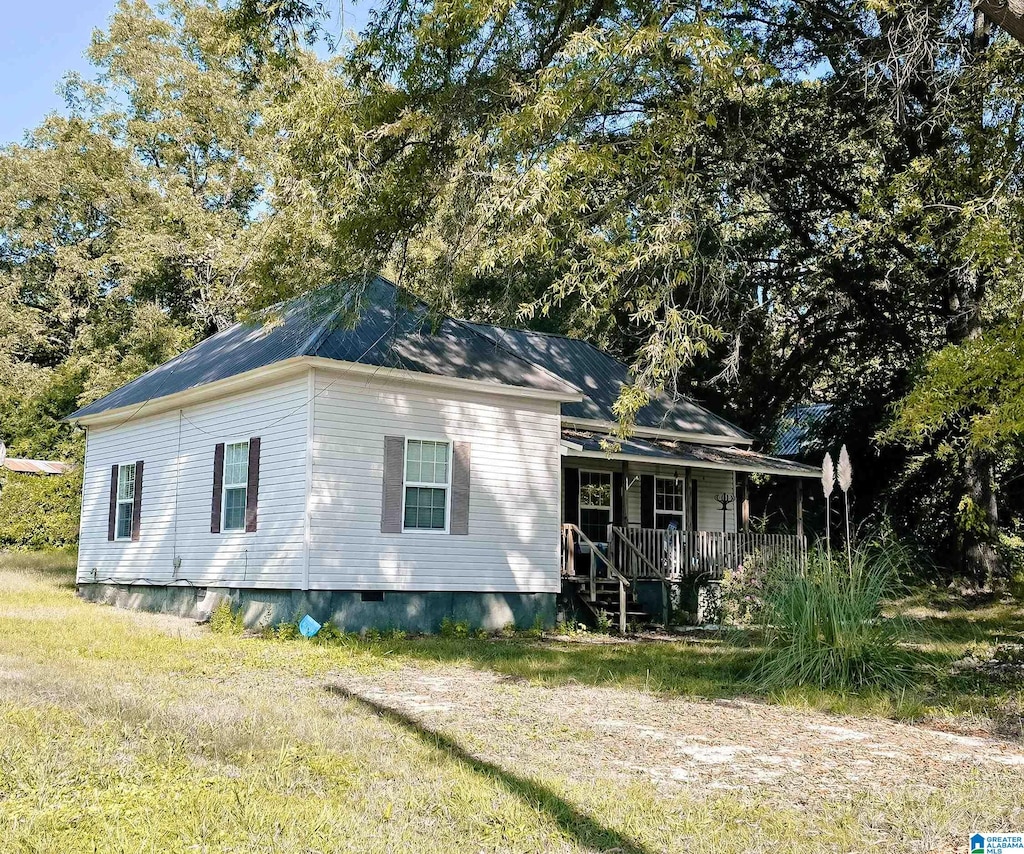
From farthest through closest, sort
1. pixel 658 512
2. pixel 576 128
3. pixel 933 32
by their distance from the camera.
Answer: pixel 658 512 < pixel 933 32 < pixel 576 128

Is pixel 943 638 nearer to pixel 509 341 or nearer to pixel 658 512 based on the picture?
pixel 658 512

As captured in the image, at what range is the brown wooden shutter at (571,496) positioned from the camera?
17.7 m

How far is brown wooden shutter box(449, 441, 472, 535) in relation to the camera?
14.7 meters

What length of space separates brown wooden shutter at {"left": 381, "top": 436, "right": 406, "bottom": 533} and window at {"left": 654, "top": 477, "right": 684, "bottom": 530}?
6.53m

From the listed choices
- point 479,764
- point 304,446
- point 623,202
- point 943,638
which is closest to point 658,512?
point 943,638

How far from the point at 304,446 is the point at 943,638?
915 cm

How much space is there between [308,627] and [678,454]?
7571 mm

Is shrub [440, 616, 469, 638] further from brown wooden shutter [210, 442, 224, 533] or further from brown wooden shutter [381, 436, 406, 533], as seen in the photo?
brown wooden shutter [210, 442, 224, 533]

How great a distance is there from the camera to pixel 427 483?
572 inches

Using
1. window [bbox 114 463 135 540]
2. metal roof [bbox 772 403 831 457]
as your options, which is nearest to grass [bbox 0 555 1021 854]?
window [bbox 114 463 135 540]

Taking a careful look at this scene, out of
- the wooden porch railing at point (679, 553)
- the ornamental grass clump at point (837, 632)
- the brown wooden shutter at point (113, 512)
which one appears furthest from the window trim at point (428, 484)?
the brown wooden shutter at point (113, 512)

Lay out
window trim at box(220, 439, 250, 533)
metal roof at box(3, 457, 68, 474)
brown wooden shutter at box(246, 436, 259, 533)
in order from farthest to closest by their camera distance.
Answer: metal roof at box(3, 457, 68, 474) → window trim at box(220, 439, 250, 533) → brown wooden shutter at box(246, 436, 259, 533)

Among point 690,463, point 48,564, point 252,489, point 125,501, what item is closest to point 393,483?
point 252,489

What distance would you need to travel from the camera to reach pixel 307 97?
927 cm
